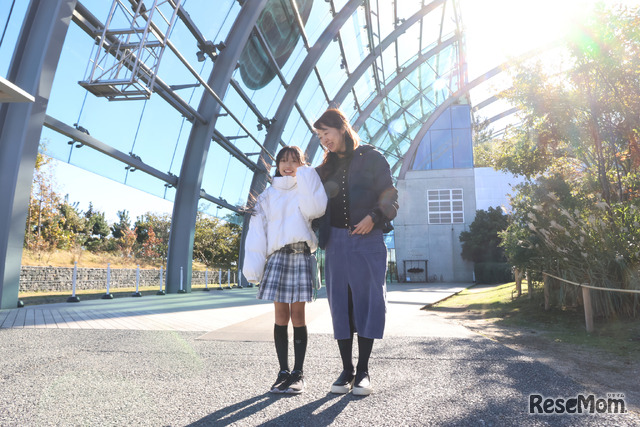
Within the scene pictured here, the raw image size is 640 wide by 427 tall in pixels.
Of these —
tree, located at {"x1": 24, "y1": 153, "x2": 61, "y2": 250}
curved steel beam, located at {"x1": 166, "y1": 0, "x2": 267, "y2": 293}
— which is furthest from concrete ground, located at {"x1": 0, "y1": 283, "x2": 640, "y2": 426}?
tree, located at {"x1": 24, "y1": 153, "x2": 61, "y2": 250}

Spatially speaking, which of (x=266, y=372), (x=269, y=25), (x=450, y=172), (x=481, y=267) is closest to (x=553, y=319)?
(x=266, y=372)

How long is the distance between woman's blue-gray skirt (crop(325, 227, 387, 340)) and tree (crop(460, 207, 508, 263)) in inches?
797

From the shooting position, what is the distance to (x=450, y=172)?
24.2 metres

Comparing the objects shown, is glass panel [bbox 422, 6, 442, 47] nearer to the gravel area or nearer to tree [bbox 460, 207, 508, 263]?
tree [bbox 460, 207, 508, 263]

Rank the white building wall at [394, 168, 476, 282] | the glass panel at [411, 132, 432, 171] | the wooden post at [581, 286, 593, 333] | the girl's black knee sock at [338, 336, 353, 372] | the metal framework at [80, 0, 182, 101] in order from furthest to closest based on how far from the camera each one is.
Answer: the glass panel at [411, 132, 432, 171] → the white building wall at [394, 168, 476, 282] → the metal framework at [80, 0, 182, 101] → the wooden post at [581, 286, 593, 333] → the girl's black knee sock at [338, 336, 353, 372]

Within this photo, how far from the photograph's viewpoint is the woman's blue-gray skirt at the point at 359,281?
222 cm

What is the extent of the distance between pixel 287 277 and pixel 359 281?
0.38 metres

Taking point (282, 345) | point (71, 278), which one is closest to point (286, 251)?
point (282, 345)

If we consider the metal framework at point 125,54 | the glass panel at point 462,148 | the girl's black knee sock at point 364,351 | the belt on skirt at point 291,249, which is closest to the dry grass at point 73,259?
the metal framework at point 125,54

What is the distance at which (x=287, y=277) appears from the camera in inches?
90.4

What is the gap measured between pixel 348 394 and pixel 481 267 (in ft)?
67.9

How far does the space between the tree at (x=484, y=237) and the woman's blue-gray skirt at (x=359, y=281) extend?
2025cm

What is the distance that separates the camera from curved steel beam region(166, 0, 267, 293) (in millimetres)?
9641

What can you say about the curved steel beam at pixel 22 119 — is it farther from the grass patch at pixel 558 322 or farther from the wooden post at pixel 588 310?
the wooden post at pixel 588 310
